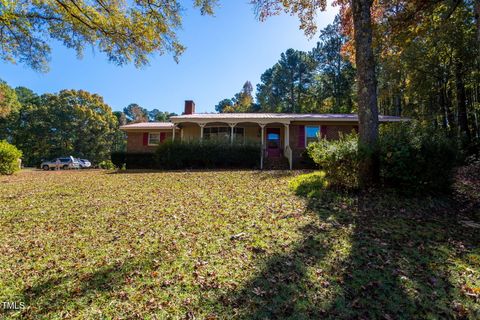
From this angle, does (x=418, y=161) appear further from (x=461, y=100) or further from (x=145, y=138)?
(x=145, y=138)

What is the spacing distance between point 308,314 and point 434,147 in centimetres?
560

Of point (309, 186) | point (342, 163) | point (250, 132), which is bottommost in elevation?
point (309, 186)

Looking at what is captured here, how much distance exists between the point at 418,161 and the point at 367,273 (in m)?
4.02

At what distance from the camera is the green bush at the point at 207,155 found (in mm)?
13539

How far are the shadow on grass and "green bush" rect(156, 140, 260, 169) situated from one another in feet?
29.1

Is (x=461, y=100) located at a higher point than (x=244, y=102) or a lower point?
lower

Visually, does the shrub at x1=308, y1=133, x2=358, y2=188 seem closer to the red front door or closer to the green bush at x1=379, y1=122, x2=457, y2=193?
the green bush at x1=379, y1=122, x2=457, y2=193

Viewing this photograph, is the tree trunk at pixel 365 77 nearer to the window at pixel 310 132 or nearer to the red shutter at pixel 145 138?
the window at pixel 310 132

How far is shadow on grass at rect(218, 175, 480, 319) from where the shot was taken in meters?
2.52

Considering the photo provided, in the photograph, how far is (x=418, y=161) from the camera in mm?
5863

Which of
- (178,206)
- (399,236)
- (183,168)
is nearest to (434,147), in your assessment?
(399,236)

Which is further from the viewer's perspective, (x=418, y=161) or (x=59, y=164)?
(x=59, y=164)

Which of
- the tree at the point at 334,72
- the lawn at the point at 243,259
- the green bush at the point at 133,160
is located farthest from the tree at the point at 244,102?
the lawn at the point at 243,259

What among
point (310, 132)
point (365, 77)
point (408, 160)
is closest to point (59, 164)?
point (310, 132)
